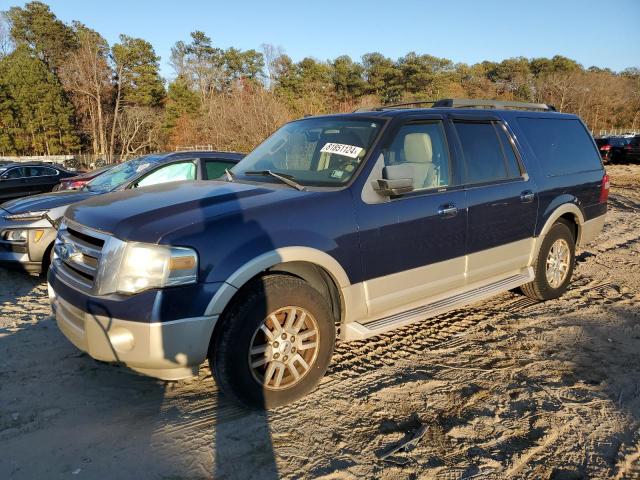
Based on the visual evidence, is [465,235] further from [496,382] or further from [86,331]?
[86,331]

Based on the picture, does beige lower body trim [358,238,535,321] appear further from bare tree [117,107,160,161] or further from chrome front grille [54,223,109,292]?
bare tree [117,107,160,161]

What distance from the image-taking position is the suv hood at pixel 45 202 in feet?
19.7

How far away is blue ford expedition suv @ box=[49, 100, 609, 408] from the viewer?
114 inches

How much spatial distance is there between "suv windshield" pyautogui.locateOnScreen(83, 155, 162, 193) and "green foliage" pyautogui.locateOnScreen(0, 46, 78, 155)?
157 feet

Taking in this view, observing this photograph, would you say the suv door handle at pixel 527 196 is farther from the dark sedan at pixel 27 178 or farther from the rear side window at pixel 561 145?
the dark sedan at pixel 27 178

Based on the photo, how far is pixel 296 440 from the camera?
9.66 feet

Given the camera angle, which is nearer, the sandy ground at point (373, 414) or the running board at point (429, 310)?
the sandy ground at point (373, 414)

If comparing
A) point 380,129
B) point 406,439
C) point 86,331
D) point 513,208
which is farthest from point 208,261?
point 513,208

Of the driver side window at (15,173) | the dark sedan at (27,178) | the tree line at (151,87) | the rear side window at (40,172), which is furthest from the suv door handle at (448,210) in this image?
the tree line at (151,87)

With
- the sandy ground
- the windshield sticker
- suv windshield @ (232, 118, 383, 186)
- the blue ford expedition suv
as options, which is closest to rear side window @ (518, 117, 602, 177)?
the blue ford expedition suv

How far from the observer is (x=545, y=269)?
5297 millimetres

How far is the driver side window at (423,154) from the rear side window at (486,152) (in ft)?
0.76

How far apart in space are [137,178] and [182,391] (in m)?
3.67

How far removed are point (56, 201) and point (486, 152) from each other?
5.12m
